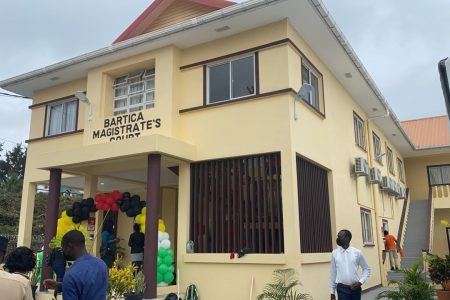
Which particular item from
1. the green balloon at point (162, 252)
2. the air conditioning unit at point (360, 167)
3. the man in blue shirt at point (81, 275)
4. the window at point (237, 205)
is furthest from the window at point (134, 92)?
the man in blue shirt at point (81, 275)

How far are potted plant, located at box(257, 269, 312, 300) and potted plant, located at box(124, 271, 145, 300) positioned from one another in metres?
2.24

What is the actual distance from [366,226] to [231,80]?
7534 mm

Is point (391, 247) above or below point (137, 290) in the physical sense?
above

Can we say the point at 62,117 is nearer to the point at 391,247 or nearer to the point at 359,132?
the point at 359,132

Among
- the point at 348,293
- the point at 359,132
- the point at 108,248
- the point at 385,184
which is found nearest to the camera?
the point at 348,293

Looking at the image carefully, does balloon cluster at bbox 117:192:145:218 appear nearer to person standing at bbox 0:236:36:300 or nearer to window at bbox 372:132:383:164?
person standing at bbox 0:236:36:300

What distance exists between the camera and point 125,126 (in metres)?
10.8

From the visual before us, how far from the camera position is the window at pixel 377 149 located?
16.8m

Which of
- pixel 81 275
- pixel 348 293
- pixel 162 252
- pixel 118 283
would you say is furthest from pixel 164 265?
pixel 81 275

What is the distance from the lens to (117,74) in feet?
38.6

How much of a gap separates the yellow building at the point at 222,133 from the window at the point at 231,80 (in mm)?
27

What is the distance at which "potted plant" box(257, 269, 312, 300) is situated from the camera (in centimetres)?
780

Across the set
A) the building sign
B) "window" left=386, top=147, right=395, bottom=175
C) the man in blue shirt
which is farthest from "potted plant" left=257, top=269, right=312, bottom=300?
"window" left=386, top=147, right=395, bottom=175

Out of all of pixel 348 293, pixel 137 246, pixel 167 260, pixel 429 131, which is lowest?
pixel 348 293
